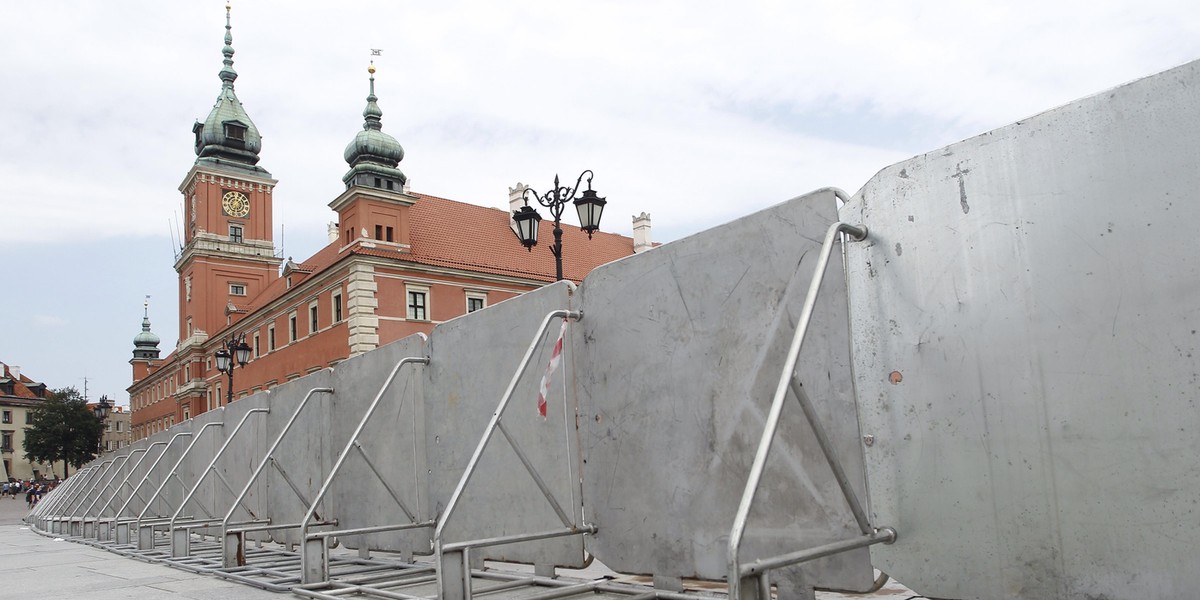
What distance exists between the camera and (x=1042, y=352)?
3.54 meters

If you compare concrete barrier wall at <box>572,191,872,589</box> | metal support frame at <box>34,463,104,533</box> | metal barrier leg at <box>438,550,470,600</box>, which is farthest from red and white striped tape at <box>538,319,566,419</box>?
metal support frame at <box>34,463,104,533</box>

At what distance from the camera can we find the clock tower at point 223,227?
205ft

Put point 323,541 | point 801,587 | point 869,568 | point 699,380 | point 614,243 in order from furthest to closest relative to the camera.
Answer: point 614,243 < point 323,541 < point 699,380 < point 801,587 < point 869,568

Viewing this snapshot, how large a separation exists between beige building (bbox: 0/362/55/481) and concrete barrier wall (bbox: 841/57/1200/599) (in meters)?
112

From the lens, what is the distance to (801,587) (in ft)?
14.8

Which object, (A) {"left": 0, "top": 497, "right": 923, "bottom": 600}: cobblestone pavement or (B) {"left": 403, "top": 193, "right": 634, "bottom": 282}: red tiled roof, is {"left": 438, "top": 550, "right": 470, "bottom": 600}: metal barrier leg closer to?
(A) {"left": 0, "top": 497, "right": 923, "bottom": 600}: cobblestone pavement

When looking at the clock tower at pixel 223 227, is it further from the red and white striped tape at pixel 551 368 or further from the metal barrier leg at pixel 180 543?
the red and white striped tape at pixel 551 368

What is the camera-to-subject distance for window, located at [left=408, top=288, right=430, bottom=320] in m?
40.5

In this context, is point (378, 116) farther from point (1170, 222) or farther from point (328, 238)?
point (1170, 222)

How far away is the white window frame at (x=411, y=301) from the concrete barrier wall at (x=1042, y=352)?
123ft

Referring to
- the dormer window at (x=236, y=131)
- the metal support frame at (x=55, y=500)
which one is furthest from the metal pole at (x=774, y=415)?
the dormer window at (x=236, y=131)

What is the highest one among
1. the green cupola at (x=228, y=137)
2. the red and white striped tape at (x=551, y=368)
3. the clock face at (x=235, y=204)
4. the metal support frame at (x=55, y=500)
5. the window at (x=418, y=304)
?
the green cupola at (x=228, y=137)

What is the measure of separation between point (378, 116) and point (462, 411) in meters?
42.0

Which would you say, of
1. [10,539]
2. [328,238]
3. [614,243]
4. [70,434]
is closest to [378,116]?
[328,238]
